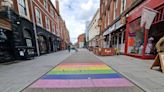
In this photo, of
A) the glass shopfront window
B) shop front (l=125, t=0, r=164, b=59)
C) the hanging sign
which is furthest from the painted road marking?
the glass shopfront window

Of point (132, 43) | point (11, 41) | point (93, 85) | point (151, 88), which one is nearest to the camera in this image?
point (151, 88)

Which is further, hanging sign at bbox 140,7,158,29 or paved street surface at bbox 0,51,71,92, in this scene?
hanging sign at bbox 140,7,158,29

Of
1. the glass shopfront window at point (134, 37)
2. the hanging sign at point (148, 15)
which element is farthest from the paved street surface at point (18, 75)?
the glass shopfront window at point (134, 37)

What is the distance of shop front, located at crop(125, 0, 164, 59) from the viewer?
919 cm

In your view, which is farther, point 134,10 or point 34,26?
point 34,26

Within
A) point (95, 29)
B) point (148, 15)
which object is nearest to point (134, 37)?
point (148, 15)

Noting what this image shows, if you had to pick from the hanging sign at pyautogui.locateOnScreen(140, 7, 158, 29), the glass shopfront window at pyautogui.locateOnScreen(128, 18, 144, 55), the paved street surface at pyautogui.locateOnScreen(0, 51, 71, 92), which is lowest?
the paved street surface at pyautogui.locateOnScreen(0, 51, 71, 92)

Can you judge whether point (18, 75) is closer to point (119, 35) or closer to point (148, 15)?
point (148, 15)

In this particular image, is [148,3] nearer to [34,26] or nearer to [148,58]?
[148,58]

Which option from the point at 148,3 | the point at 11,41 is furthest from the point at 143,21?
the point at 11,41

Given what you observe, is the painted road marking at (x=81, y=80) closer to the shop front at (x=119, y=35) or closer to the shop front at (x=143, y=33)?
the shop front at (x=143, y=33)

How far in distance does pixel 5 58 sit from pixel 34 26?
6.69 m

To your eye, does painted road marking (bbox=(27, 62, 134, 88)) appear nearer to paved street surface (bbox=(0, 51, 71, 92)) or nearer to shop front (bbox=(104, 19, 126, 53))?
paved street surface (bbox=(0, 51, 71, 92))

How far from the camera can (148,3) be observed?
9.93 m
